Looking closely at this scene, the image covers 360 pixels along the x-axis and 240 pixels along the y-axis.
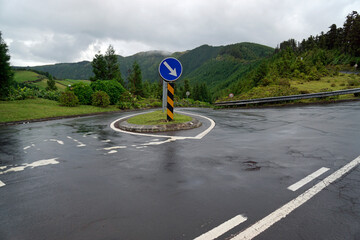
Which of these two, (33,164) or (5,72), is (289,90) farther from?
(5,72)

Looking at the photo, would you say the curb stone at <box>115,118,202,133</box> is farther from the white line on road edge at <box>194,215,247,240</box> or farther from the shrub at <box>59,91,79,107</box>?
the shrub at <box>59,91,79,107</box>

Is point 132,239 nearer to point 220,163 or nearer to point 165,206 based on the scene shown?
point 165,206

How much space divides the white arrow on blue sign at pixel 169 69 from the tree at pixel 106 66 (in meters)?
38.2

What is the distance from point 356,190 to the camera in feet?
10.4

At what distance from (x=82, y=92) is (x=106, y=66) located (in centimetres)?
2287

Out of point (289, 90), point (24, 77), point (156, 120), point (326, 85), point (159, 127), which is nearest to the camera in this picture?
point (159, 127)

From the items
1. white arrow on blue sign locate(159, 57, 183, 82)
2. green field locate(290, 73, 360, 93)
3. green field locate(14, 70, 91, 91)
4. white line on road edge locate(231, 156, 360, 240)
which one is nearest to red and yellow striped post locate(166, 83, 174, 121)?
white arrow on blue sign locate(159, 57, 183, 82)

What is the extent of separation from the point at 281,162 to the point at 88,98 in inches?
971

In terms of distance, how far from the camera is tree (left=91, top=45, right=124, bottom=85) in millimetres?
44381

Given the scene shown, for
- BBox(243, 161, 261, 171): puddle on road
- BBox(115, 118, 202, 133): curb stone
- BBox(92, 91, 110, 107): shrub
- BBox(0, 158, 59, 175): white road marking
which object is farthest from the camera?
BBox(92, 91, 110, 107): shrub

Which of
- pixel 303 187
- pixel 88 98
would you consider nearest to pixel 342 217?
pixel 303 187

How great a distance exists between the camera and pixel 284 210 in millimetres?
2711

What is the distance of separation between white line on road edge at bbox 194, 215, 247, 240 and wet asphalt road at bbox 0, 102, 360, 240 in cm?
5

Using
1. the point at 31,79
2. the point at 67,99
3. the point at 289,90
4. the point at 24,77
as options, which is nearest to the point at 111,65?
the point at 67,99
